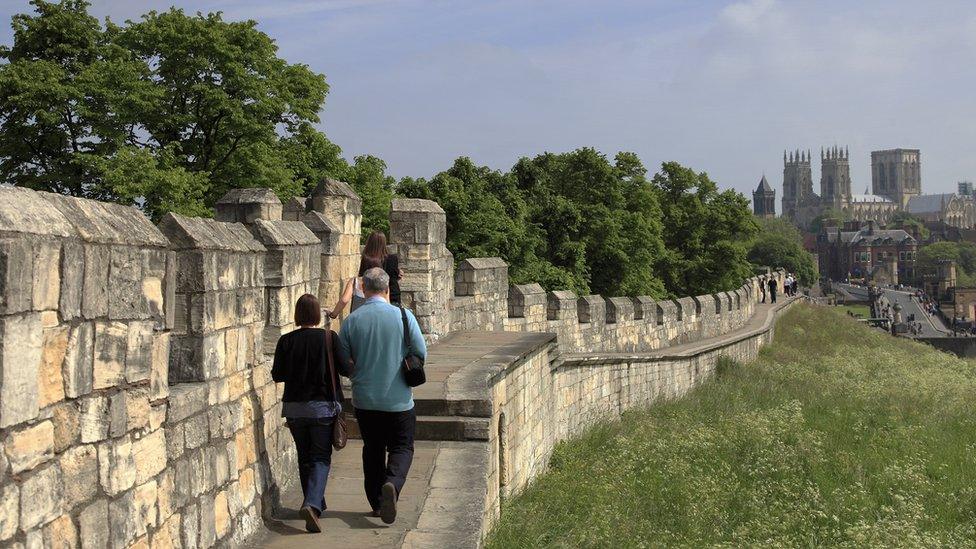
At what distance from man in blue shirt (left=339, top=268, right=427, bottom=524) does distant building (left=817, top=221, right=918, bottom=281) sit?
165m

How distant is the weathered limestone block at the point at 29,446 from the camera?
10.8 feet

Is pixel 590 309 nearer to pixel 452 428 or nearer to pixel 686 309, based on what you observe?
pixel 686 309

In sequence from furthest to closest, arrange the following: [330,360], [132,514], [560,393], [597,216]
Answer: [597,216] → [560,393] → [330,360] → [132,514]

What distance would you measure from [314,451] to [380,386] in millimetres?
508

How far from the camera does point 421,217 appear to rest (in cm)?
1209

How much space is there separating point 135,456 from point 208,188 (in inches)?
905

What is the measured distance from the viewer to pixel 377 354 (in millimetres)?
6215

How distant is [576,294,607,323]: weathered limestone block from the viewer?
18.0m

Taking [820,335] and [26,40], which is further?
[820,335]

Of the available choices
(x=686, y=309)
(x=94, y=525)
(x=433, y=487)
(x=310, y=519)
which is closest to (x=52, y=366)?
(x=94, y=525)

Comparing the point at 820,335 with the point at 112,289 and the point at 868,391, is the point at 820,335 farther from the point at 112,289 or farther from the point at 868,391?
the point at 112,289

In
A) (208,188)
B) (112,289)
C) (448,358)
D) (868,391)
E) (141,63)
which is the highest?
(141,63)

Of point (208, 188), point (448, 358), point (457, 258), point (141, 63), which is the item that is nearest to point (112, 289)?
point (448, 358)

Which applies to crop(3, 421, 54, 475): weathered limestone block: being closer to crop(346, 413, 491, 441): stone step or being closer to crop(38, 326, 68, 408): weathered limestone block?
crop(38, 326, 68, 408): weathered limestone block
